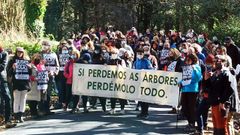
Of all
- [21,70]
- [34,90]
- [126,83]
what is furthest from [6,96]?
[126,83]

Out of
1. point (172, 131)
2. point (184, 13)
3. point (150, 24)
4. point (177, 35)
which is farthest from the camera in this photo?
point (150, 24)

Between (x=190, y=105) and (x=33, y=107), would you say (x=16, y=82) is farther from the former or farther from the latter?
(x=190, y=105)

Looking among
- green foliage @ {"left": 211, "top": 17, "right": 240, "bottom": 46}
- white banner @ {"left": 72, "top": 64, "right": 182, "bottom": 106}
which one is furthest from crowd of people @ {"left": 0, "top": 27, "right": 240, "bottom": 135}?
green foliage @ {"left": 211, "top": 17, "right": 240, "bottom": 46}

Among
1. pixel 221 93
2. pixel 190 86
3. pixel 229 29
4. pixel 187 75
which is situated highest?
pixel 229 29

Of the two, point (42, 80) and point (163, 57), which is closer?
point (42, 80)

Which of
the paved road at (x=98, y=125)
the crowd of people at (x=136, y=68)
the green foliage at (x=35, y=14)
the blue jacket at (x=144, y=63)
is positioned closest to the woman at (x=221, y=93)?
the crowd of people at (x=136, y=68)

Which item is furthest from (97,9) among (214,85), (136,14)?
(214,85)

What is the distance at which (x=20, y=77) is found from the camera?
1293 centimetres

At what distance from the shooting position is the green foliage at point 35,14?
29.0m

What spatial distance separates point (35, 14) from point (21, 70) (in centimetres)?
1719

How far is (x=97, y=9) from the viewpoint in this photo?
39406 mm

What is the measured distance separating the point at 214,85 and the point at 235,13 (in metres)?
24.0

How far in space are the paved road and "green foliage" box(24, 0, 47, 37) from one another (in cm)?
1528

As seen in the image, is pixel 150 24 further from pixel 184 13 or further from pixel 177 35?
pixel 177 35
